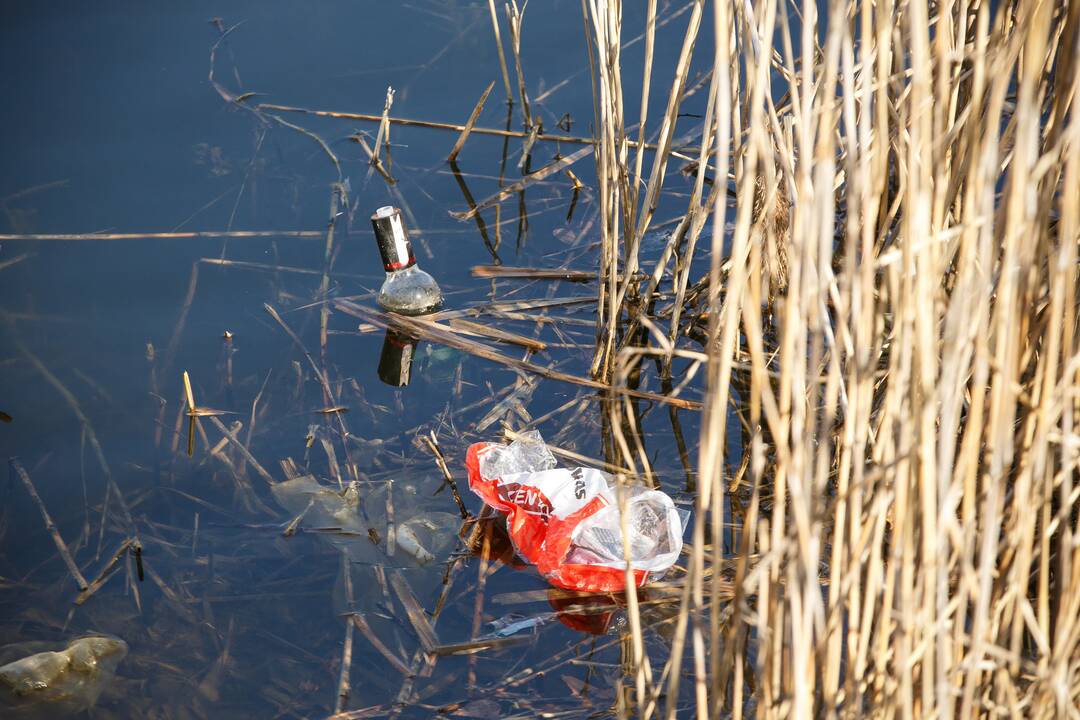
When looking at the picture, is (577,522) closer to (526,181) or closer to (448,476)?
(448,476)

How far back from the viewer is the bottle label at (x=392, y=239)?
10.1 feet

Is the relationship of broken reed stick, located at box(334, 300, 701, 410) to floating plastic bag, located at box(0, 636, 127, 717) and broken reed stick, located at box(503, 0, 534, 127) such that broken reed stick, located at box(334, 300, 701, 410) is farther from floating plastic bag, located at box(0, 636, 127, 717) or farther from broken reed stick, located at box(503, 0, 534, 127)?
floating plastic bag, located at box(0, 636, 127, 717)

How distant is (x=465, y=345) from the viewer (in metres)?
3.07

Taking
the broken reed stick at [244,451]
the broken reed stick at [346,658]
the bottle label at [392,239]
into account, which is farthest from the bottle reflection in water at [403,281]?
the broken reed stick at [346,658]

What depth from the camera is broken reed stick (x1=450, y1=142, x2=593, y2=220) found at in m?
3.71

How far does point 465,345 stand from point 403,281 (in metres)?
0.33

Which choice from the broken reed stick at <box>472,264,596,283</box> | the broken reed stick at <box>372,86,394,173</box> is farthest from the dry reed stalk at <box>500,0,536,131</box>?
the broken reed stick at <box>472,264,596,283</box>

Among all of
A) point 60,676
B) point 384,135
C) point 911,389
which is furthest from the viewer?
point 384,135

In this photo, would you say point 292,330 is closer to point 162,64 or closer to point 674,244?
point 674,244

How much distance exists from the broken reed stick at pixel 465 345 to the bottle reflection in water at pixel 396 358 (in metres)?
0.03

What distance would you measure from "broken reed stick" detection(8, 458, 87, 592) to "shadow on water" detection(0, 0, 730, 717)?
0.04 feet

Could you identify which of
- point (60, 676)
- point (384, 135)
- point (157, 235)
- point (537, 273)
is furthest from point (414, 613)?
point (384, 135)

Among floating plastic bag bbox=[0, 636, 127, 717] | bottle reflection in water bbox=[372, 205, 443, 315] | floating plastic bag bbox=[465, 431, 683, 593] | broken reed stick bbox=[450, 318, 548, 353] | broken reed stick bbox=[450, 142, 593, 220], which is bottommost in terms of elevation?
floating plastic bag bbox=[0, 636, 127, 717]

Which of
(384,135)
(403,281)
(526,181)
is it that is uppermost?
(384,135)
